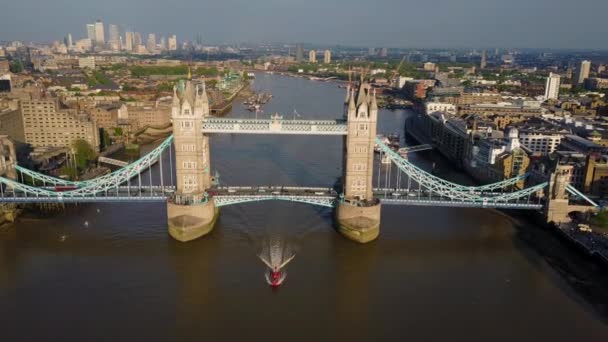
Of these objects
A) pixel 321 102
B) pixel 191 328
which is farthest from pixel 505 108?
pixel 191 328

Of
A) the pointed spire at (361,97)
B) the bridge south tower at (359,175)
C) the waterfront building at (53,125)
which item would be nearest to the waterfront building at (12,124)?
the waterfront building at (53,125)

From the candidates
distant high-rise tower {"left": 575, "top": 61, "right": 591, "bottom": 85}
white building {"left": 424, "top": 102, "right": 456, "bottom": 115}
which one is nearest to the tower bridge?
white building {"left": 424, "top": 102, "right": 456, "bottom": 115}

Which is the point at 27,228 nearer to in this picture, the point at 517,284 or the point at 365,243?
the point at 365,243

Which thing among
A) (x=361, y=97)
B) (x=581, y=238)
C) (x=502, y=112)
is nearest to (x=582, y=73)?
(x=502, y=112)

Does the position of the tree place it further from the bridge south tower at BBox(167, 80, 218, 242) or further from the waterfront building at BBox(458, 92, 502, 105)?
the waterfront building at BBox(458, 92, 502, 105)

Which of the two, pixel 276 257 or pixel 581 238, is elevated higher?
pixel 581 238

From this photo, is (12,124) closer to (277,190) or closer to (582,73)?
(277,190)

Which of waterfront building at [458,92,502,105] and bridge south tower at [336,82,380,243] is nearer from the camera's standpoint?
bridge south tower at [336,82,380,243]
